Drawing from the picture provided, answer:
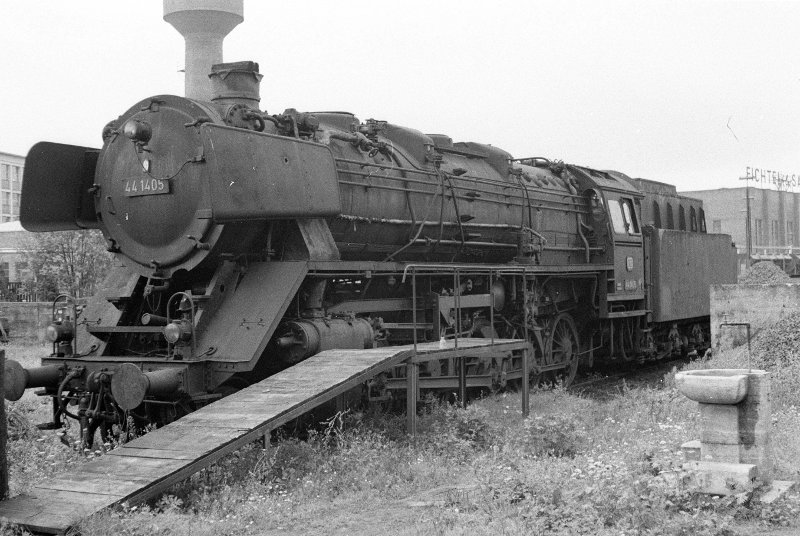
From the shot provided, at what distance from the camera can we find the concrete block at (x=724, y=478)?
6.36 m

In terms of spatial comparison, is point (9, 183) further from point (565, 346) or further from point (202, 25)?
point (565, 346)

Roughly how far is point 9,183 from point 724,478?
6536 cm

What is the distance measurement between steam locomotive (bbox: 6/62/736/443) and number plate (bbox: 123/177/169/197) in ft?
0.06

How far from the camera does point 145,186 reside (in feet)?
31.8

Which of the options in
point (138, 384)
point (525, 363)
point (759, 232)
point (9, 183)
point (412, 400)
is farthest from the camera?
point (9, 183)

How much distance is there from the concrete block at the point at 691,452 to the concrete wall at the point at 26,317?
69.1 ft

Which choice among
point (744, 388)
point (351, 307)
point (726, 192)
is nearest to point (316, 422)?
point (351, 307)

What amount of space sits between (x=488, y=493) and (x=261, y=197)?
13.2 ft

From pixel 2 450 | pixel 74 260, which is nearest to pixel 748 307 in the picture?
pixel 2 450

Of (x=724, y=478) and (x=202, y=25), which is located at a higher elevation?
(x=202, y=25)

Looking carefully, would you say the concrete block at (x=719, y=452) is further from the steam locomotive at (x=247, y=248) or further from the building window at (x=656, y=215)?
the building window at (x=656, y=215)

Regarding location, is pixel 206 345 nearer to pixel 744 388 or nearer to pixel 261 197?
pixel 261 197

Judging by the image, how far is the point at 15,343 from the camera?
24469 millimetres

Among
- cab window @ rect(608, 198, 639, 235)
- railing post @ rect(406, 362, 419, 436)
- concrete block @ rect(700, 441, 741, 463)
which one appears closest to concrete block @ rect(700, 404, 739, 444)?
concrete block @ rect(700, 441, 741, 463)
